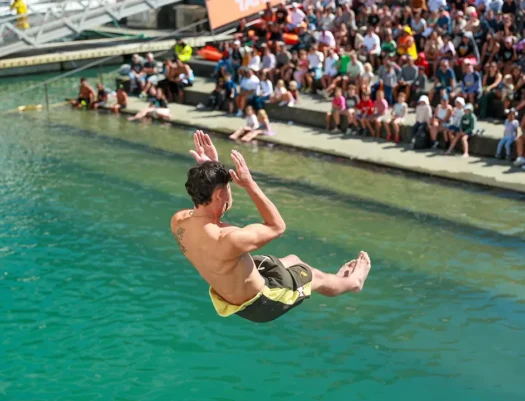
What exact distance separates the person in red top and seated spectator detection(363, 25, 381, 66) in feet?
8.39

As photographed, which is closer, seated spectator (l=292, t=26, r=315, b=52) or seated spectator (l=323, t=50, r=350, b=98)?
seated spectator (l=323, t=50, r=350, b=98)

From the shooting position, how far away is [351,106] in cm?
1853

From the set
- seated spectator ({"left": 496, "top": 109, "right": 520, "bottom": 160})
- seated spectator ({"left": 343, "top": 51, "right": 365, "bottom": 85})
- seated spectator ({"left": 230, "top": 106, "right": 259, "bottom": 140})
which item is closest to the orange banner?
seated spectator ({"left": 343, "top": 51, "right": 365, "bottom": 85})

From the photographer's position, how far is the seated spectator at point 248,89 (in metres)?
20.3

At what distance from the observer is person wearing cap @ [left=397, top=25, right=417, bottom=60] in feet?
63.9

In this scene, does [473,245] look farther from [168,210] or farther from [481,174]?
[168,210]

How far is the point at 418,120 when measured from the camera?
16750mm

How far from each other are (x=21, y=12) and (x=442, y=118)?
54.5ft

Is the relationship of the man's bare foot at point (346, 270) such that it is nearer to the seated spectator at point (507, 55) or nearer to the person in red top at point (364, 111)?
the person in red top at point (364, 111)

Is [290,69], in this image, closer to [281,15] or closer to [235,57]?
[235,57]

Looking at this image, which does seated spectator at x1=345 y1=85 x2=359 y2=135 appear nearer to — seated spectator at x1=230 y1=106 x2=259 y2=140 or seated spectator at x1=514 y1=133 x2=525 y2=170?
seated spectator at x1=230 y1=106 x2=259 y2=140

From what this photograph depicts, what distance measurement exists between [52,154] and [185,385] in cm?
1014

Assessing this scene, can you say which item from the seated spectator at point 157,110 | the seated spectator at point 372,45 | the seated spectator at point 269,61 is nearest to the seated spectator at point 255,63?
the seated spectator at point 269,61

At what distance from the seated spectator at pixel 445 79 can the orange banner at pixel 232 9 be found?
30.7ft
